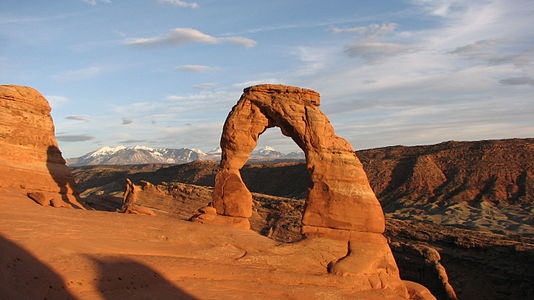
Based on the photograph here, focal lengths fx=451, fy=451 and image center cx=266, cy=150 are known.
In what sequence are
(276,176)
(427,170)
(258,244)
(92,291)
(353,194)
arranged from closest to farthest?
(92,291)
(258,244)
(353,194)
(427,170)
(276,176)

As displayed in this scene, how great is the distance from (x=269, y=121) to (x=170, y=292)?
25.9ft

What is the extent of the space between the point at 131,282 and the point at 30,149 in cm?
1317

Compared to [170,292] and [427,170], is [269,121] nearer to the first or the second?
[170,292]

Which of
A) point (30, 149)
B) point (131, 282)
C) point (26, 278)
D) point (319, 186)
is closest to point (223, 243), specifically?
point (131, 282)

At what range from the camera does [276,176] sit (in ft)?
194

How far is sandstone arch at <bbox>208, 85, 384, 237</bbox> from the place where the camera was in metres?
13.5

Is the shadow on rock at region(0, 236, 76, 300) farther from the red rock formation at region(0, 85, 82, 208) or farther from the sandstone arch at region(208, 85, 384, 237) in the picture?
the red rock formation at region(0, 85, 82, 208)

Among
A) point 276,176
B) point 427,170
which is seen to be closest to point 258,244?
point 427,170

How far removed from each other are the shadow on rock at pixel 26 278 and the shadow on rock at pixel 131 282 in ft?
2.64

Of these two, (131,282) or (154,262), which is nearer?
(131,282)

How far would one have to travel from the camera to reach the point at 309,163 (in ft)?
46.4

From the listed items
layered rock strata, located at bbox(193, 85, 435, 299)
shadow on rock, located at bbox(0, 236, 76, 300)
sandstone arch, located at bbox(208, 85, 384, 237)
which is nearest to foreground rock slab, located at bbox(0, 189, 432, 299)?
shadow on rock, located at bbox(0, 236, 76, 300)

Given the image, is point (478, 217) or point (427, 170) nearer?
point (478, 217)

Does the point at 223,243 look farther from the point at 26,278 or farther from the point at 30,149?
the point at 30,149
